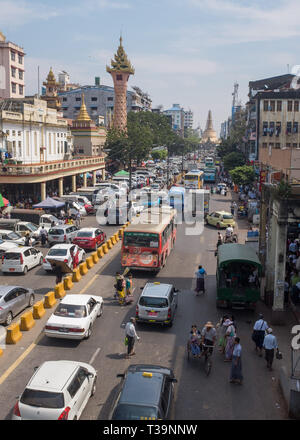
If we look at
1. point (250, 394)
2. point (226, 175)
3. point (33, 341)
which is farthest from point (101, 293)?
point (226, 175)

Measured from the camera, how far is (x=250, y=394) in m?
13.9

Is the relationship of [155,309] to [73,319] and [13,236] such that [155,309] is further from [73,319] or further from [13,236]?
[13,236]

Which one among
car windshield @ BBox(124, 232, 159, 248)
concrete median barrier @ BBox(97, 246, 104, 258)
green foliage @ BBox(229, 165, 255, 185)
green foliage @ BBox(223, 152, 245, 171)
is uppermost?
green foliage @ BBox(223, 152, 245, 171)

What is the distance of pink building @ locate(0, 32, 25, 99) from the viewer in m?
70.6

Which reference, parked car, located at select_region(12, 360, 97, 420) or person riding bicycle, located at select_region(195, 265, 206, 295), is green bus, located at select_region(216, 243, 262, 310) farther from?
parked car, located at select_region(12, 360, 97, 420)

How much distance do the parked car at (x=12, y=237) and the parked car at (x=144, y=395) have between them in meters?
21.0

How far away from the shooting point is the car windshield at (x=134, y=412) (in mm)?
10305

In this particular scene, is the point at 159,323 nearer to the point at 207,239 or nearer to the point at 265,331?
the point at 265,331

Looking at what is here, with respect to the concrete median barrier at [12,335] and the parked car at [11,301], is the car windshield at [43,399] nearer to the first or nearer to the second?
the concrete median barrier at [12,335]

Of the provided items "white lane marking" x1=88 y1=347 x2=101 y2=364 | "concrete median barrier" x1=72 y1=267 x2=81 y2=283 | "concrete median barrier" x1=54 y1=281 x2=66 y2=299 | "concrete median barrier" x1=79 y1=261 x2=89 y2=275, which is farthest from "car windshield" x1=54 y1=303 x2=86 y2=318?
"concrete median barrier" x1=79 y1=261 x2=89 y2=275

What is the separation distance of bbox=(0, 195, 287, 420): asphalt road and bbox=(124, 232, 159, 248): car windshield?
9.42ft

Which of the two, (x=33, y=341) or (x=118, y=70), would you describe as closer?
(x=33, y=341)

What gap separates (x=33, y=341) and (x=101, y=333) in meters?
2.60

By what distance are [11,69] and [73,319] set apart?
63.6 metres
